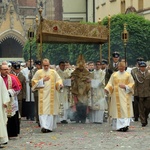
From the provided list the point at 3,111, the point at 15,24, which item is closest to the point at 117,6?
the point at 15,24

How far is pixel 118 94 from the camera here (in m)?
17.1

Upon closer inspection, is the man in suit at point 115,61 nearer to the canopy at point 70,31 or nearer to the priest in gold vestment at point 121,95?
the canopy at point 70,31

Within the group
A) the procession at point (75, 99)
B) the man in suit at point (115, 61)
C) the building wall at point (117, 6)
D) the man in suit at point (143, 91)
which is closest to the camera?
the procession at point (75, 99)

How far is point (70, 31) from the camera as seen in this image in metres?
18.9

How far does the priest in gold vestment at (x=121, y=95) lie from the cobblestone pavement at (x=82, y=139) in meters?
0.35

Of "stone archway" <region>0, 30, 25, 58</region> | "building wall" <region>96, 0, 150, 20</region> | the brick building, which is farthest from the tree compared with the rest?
"stone archway" <region>0, 30, 25, 58</region>

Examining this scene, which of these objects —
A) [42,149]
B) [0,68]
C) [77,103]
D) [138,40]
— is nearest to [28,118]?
[77,103]

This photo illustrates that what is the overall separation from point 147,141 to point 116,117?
8.93 feet

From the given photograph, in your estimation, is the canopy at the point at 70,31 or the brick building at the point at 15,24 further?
the brick building at the point at 15,24

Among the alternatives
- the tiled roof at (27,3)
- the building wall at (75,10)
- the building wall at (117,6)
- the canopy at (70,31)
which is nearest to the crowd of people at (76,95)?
the canopy at (70,31)

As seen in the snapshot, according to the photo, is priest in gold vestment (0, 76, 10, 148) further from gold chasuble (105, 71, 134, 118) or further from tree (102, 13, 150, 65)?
tree (102, 13, 150, 65)

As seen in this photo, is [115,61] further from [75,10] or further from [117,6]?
[75,10]

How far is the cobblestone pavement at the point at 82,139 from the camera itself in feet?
44.7

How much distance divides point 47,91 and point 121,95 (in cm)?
176
